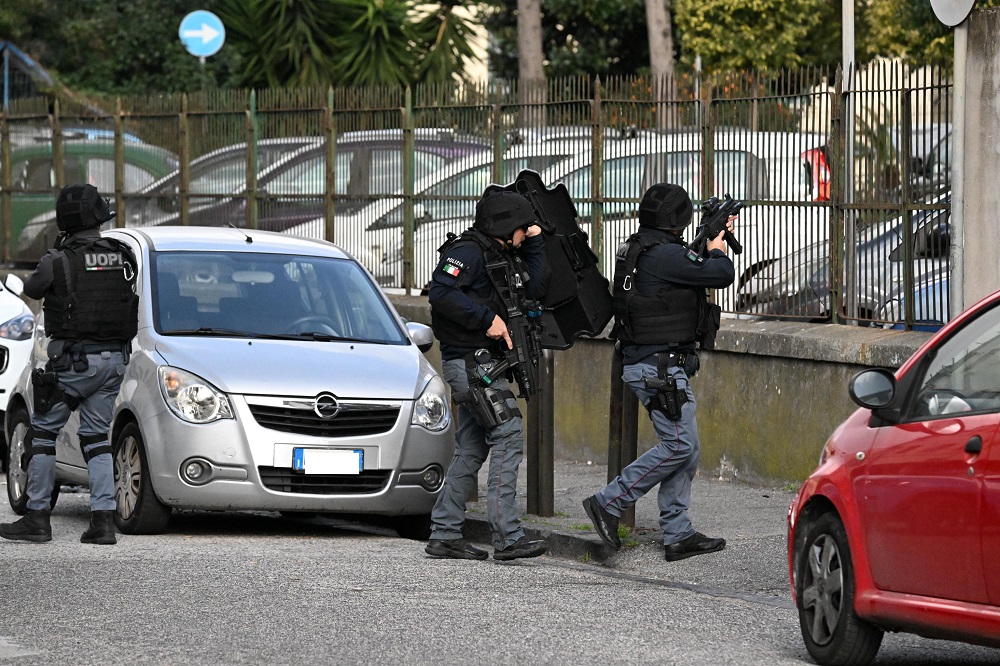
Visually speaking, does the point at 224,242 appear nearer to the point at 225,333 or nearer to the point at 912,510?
the point at 225,333

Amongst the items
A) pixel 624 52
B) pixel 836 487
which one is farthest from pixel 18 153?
pixel 624 52

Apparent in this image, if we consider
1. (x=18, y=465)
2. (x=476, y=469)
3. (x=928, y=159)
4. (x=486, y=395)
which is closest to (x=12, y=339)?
(x=18, y=465)

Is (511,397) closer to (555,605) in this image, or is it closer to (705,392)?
(555,605)

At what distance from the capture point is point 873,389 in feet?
21.6

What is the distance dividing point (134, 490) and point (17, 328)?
388cm

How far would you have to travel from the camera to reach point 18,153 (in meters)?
22.1

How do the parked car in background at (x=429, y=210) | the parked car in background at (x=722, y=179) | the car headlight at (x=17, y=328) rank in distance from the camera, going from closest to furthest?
the parked car in background at (x=722, y=179), the car headlight at (x=17, y=328), the parked car in background at (x=429, y=210)

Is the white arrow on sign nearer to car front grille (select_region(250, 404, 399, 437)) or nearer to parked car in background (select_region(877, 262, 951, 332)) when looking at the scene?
parked car in background (select_region(877, 262, 951, 332))

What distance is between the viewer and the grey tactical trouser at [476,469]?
968cm

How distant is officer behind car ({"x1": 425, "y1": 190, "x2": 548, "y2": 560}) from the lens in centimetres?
954

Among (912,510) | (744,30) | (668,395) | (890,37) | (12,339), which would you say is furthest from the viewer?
(890,37)

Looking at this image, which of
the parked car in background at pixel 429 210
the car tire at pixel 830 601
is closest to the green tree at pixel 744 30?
the parked car in background at pixel 429 210

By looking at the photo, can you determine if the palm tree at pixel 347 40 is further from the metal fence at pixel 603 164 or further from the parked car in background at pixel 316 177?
the parked car in background at pixel 316 177

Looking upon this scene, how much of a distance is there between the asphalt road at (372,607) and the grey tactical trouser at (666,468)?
244 millimetres
